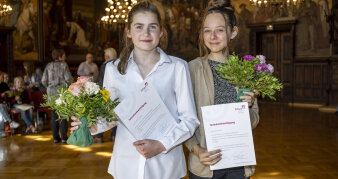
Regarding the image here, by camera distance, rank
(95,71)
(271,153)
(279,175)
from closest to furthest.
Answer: (279,175), (271,153), (95,71)

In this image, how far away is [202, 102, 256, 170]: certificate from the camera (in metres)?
2.13

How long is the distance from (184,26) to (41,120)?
975 cm

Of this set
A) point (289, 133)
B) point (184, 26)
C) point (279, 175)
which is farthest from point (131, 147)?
point (184, 26)

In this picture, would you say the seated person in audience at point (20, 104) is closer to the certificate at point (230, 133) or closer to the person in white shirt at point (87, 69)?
the person in white shirt at point (87, 69)

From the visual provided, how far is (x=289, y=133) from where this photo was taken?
8711mm

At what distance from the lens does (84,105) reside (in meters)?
2.03

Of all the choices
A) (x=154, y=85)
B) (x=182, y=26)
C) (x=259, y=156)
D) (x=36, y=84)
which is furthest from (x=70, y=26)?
(x=154, y=85)

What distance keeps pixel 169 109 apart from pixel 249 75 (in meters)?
0.50

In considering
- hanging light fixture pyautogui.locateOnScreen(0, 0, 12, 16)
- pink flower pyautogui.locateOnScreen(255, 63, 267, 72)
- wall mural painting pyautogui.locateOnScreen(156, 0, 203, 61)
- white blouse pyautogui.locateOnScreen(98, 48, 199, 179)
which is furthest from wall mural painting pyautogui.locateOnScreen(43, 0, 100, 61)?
pink flower pyautogui.locateOnScreen(255, 63, 267, 72)

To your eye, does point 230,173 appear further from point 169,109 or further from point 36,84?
point 36,84

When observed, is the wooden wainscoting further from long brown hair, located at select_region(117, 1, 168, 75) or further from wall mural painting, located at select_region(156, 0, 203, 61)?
long brown hair, located at select_region(117, 1, 168, 75)

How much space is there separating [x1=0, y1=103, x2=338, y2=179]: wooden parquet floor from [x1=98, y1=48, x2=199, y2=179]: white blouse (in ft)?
10.4

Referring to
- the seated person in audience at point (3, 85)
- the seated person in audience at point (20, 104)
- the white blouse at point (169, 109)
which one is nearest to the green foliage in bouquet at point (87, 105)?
the white blouse at point (169, 109)

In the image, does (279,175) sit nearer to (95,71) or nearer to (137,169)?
(137,169)
